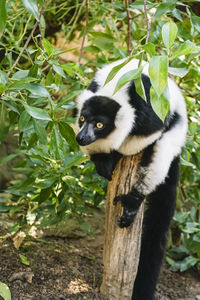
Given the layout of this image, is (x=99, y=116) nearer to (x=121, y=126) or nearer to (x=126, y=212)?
(x=121, y=126)

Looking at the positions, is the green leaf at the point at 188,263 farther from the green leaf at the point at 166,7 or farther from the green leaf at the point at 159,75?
the green leaf at the point at 159,75

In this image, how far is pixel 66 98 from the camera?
2662mm

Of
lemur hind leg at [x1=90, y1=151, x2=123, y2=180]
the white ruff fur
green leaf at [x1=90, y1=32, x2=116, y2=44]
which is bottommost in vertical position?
lemur hind leg at [x1=90, y1=151, x2=123, y2=180]

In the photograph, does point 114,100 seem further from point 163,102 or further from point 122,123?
point 163,102

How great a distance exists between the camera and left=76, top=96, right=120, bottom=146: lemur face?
2799mm

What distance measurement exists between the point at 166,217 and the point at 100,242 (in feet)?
4.23

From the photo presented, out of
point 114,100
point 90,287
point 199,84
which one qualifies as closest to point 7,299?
point 90,287

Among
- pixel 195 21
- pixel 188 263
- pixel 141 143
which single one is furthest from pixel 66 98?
pixel 188 263

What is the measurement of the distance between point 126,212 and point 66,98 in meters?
1.02

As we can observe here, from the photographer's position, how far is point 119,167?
10.1 ft

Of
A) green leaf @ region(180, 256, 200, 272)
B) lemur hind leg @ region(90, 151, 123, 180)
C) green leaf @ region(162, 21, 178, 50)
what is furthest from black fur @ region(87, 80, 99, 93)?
green leaf @ region(180, 256, 200, 272)

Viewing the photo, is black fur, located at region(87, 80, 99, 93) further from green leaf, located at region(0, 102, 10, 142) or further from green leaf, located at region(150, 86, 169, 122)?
green leaf, located at region(150, 86, 169, 122)

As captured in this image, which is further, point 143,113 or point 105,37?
point 105,37

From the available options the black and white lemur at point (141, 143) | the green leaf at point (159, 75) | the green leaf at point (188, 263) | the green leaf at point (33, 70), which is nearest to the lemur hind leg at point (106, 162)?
the black and white lemur at point (141, 143)
